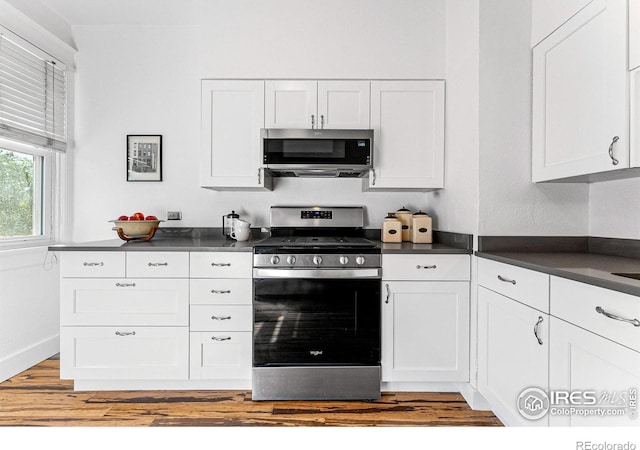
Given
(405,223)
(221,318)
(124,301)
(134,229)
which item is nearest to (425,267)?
(405,223)

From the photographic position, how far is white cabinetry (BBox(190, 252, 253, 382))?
2.39m

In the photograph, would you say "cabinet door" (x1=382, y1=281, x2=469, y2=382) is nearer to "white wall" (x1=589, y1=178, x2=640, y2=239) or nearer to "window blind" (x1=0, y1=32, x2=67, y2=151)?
"white wall" (x1=589, y1=178, x2=640, y2=239)

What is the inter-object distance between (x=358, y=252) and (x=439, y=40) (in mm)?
1571

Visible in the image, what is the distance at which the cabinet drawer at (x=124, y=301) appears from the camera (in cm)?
238

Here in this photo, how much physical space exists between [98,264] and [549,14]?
2.93 metres

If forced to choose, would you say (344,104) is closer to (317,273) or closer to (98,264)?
(317,273)

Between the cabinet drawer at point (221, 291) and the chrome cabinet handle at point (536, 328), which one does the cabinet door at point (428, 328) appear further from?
the cabinet drawer at point (221, 291)

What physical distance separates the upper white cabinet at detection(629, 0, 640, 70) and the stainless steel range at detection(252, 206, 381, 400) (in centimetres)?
147

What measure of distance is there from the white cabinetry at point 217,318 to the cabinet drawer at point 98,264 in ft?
1.48

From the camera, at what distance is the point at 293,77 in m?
2.65

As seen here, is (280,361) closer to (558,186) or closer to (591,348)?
(591,348)

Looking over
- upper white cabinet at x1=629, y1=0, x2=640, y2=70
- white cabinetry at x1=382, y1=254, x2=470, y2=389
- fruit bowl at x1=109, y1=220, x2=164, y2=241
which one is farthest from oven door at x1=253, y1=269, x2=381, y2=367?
upper white cabinet at x1=629, y1=0, x2=640, y2=70

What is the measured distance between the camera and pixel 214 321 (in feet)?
7.85

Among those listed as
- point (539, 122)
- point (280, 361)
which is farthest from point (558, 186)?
point (280, 361)
